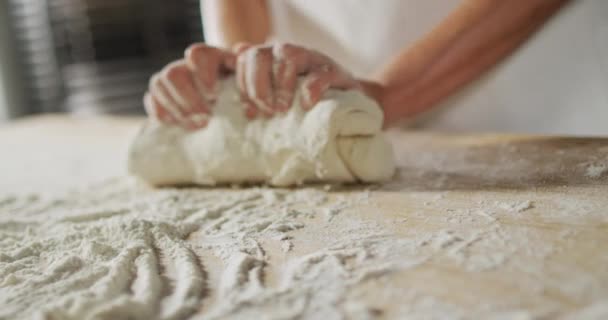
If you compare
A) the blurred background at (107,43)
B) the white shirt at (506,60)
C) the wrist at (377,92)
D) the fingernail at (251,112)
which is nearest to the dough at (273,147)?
the fingernail at (251,112)

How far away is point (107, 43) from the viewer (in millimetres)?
2719

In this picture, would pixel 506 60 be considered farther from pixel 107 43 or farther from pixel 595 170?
pixel 107 43

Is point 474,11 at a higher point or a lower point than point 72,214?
higher

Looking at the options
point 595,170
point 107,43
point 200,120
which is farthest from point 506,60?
point 107,43

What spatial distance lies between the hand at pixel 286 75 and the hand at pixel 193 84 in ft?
0.23

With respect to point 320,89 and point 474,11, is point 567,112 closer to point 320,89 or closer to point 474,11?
point 474,11

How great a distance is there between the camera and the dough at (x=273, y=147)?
0.82 meters

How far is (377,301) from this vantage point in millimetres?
437

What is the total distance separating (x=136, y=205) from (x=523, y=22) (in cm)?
85

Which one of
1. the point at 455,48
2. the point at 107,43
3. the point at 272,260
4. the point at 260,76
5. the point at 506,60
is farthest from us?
the point at 107,43

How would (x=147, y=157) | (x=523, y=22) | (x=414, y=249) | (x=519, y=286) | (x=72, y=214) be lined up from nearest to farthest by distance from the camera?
(x=519, y=286) → (x=414, y=249) → (x=72, y=214) → (x=147, y=157) → (x=523, y=22)

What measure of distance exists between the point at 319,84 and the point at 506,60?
57 centimetres

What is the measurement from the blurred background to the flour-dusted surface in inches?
74.3

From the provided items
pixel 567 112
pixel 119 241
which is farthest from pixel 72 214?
pixel 567 112
